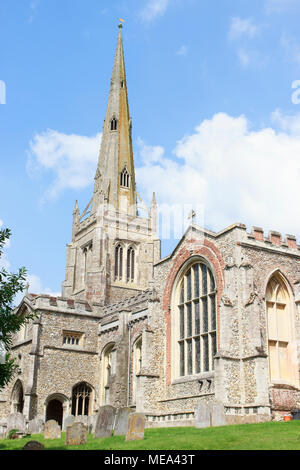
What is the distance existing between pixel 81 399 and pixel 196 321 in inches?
514

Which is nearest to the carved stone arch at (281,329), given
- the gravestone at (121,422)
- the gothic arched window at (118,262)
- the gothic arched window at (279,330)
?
the gothic arched window at (279,330)

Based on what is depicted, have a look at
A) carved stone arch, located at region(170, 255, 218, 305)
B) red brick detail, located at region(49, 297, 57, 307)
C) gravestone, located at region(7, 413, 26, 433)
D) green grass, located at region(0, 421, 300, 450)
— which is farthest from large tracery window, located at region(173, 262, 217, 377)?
red brick detail, located at region(49, 297, 57, 307)

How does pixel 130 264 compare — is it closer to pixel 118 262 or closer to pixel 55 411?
pixel 118 262

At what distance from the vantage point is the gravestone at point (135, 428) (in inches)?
667

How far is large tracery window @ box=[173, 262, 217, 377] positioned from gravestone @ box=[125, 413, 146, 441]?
31.9 ft

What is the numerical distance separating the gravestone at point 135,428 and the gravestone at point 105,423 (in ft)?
8.93

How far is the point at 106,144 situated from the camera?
60219mm

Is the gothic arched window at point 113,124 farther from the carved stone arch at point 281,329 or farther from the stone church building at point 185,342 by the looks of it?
the carved stone arch at point 281,329

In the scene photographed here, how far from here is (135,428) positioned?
17031 millimetres

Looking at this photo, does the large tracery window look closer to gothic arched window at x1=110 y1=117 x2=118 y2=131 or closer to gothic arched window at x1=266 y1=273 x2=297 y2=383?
gothic arched window at x1=266 y1=273 x2=297 y2=383

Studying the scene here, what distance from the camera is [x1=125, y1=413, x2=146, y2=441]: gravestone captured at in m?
16.9

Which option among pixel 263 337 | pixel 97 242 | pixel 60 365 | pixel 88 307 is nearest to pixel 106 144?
pixel 97 242
